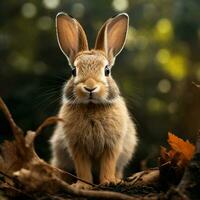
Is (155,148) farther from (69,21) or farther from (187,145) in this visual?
(187,145)

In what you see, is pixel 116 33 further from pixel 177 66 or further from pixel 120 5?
pixel 177 66

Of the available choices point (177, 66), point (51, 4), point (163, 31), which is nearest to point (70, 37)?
point (51, 4)

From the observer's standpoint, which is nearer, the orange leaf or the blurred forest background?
the orange leaf

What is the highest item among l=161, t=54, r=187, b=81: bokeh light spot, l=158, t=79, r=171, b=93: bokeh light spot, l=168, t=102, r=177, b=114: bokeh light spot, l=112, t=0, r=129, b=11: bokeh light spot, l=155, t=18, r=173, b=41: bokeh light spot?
l=112, t=0, r=129, b=11: bokeh light spot

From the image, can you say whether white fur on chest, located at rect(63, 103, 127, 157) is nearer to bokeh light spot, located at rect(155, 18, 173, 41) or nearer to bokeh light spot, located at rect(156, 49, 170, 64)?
bokeh light spot, located at rect(156, 49, 170, 64)

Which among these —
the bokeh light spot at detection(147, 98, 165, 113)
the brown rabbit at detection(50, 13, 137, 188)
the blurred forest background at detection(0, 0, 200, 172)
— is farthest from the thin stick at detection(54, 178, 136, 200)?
the bokeh light spot at detection(147, 98, 165, 113)

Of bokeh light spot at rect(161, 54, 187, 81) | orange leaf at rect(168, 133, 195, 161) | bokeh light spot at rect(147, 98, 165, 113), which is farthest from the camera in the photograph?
bokeh light spot at rect(161, 54, 187, 81)

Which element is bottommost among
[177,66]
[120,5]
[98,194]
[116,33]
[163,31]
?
[177,66]
